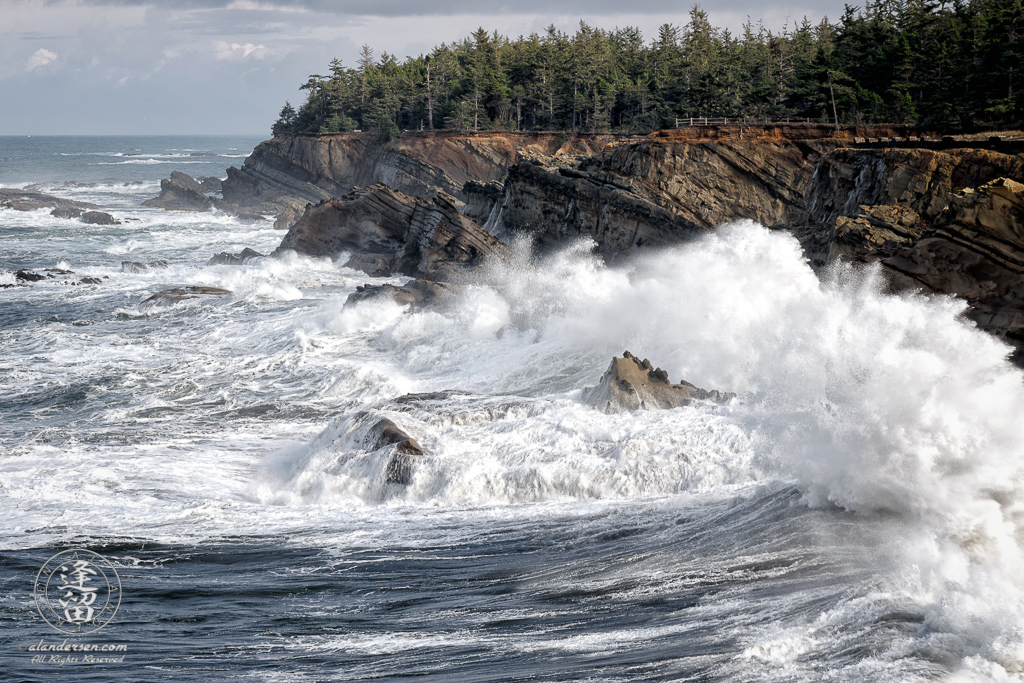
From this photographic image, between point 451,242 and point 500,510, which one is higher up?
point 451,242

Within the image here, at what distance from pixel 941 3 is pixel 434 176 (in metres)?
34.0

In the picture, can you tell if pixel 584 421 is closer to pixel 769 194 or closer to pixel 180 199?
pixel 769 194

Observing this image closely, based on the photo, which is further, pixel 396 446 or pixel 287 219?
pixel 287 219

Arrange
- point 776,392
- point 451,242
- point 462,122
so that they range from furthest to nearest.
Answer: point 462,122 < point 451,242 < point 776,392

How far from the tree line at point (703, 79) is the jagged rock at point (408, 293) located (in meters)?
23.8

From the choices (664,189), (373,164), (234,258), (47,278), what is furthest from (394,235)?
(373,164)

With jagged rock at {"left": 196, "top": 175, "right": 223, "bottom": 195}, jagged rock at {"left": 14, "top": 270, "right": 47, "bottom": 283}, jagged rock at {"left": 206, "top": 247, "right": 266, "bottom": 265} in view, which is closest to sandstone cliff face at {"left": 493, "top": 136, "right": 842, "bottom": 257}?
jagged rock at {"left": 206, "top": 247, "right": 266, "bottom": 265}

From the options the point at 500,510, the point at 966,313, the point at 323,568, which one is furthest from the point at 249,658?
the point at 966,313

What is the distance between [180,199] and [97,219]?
1373cm

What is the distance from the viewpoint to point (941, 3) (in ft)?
159

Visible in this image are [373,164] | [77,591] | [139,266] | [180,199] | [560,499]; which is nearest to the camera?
[77,591]

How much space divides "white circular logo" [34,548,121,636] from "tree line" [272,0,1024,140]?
35.6 metres

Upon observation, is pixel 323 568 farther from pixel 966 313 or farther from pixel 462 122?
pixel 462 122

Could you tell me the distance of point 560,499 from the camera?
13.3m
